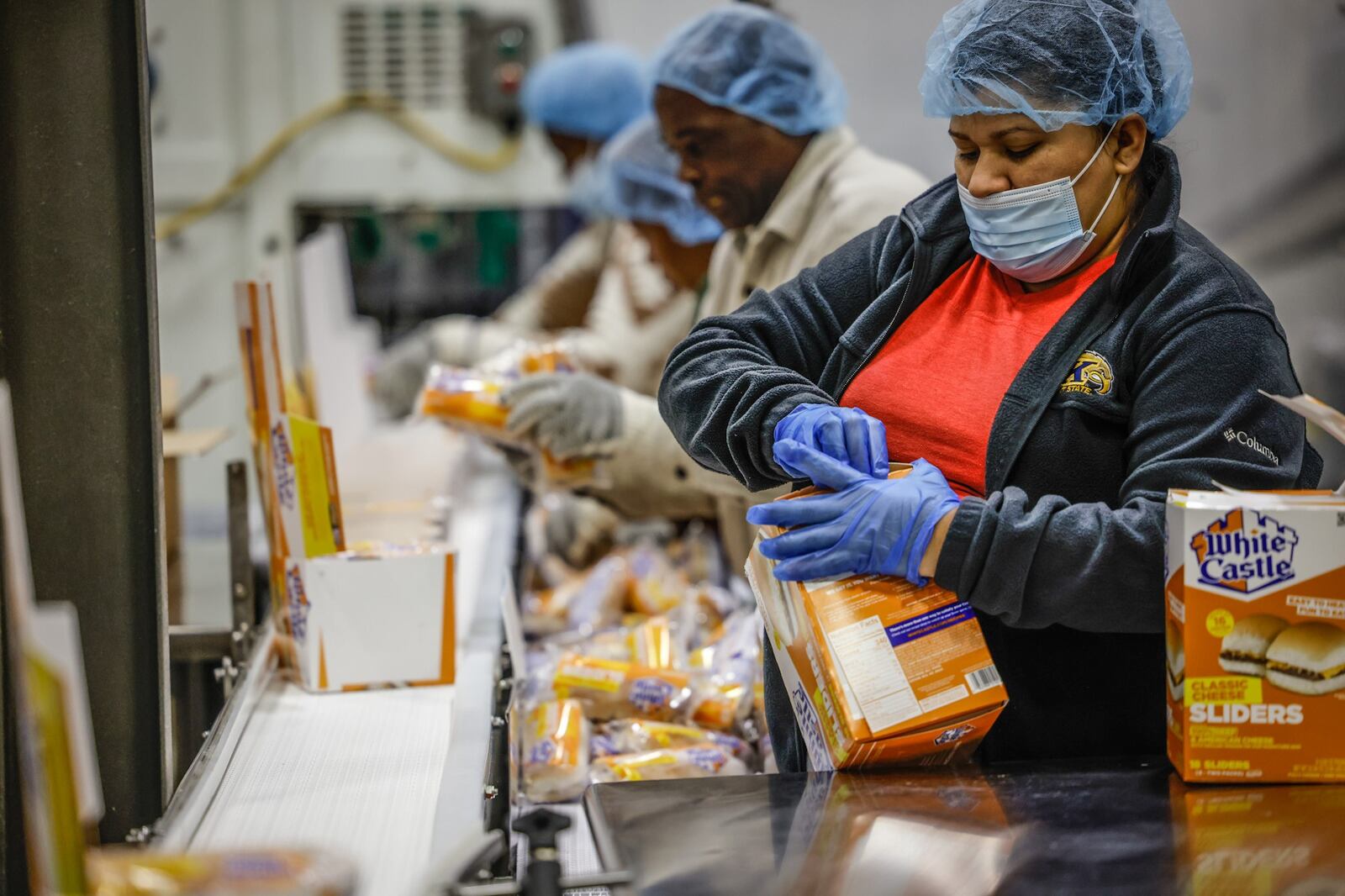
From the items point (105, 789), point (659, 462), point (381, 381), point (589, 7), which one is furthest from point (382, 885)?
point (589, 7)

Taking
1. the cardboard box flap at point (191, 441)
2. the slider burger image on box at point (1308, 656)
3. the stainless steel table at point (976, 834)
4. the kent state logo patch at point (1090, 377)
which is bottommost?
the stainless steel table at point (976, 834)

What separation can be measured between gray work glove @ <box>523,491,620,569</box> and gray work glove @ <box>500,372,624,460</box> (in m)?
0.66

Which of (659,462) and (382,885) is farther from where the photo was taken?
(659,462)

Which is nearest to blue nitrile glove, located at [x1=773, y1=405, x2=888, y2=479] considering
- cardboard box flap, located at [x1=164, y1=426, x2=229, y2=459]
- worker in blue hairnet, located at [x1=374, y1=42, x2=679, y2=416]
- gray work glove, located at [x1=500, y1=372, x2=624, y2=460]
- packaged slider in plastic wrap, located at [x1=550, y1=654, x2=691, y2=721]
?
packaged slider in plastic wrap, located at [x1=550, y1=654, x2=691, y2=721]

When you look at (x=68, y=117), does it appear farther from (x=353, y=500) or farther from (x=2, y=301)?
(x=353, y=500)

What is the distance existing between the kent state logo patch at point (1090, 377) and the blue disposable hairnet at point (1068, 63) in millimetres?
274

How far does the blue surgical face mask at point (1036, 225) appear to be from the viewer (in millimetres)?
1542

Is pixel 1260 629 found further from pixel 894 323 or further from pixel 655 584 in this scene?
pixel 655 584

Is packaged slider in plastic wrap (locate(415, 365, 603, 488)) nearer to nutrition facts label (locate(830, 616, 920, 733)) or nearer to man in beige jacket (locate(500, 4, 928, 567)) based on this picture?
man in beige jacket (locate(500, 4, 928, 567))

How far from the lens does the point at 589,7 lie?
5.27 m

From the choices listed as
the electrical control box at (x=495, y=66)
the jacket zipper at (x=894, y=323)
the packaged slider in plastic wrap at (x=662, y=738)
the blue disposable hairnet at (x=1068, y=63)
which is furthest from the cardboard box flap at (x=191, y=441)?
the electrical control box at (x=495, y=66)

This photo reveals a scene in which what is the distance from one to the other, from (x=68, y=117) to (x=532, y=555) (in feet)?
7.25

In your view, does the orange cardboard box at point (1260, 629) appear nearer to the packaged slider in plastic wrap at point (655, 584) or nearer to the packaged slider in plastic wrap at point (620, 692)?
the packaged slider in plastic wrap at point (620, 692)

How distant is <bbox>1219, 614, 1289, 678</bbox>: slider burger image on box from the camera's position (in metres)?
1.31
